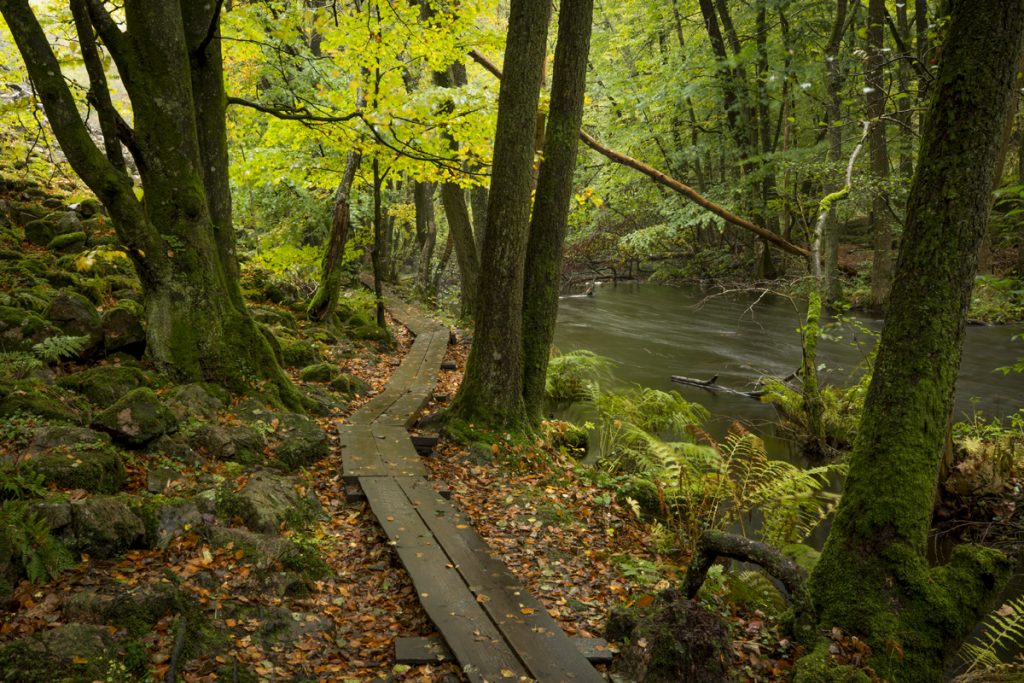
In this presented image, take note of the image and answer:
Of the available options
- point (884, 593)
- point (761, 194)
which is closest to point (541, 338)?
point (884, 593)

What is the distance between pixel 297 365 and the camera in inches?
382

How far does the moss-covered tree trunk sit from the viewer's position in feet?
19.4

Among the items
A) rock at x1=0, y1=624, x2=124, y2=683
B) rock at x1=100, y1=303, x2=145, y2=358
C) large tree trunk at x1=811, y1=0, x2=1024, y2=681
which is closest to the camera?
rock at x1=0, y1=624, x2=124, y2=683

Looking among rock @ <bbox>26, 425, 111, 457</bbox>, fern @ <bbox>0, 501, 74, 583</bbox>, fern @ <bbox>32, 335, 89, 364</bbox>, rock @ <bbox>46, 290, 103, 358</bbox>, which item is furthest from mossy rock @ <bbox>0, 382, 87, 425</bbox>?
fern @ <bbox>0, 501, 74, 583</bbox>

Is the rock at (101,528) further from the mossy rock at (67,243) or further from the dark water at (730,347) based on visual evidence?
the dark water at (730,347)

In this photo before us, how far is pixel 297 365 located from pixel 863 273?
62.6 ft

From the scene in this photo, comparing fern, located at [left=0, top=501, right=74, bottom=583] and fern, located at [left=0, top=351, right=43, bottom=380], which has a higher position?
fern, located at [left=0, top=351, right=43, bottom=380]

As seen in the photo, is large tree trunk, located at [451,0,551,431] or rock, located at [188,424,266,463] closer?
rock, located at [188,424,266,463]

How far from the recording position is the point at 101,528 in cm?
387

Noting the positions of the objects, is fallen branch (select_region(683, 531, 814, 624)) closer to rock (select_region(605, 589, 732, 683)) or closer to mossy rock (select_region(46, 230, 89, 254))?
rock (select_region(605, 589, 732, 683))

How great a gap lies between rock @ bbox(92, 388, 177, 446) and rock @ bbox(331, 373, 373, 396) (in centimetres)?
376

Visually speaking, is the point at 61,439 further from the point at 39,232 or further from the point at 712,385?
the point at 712,385

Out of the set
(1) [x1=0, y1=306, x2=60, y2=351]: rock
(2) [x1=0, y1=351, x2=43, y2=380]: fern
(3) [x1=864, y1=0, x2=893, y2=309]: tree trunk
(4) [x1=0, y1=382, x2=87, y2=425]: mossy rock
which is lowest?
(4) [x1=0, y1=382, x2=87, y2=425]: mossy rock

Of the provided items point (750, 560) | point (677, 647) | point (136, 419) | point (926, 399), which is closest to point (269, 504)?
point (136, 419)
